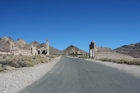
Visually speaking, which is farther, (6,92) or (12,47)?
(12,47)

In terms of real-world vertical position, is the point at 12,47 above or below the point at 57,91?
above

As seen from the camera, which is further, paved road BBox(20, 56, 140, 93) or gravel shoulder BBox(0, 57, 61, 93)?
gravel shoulder BBox(0, 57, 61, 93)

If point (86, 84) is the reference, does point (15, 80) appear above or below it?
below

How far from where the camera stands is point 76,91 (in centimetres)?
662

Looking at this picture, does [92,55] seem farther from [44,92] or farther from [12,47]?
[44,92]

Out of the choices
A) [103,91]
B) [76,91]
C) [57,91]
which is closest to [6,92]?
[57,91]

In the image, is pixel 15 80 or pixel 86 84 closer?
pixel 86 84

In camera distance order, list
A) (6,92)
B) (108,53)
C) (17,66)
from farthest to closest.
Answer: (108,53) < (17,66) < (6,92)

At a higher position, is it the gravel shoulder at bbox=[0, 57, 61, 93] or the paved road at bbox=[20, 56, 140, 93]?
the paved road at bbox=[20, 56, 140, 93]

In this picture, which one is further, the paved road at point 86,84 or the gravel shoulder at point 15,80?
the gravel shoulder at point 15,80

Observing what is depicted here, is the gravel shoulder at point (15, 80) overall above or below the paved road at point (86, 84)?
below

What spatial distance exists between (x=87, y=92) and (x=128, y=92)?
5.79 ft

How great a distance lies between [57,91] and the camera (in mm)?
6668

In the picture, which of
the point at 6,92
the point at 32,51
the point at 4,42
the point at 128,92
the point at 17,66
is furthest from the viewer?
the point at 4,42
